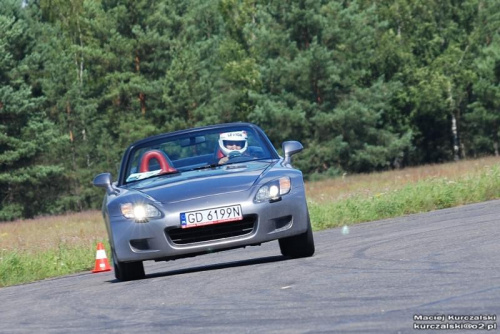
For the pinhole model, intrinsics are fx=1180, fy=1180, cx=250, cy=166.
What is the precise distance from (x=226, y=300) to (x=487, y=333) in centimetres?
297

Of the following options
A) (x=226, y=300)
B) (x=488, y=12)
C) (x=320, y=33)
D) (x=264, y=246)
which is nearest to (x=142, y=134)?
(x=320, y=33)

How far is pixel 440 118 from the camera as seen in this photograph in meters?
77.6

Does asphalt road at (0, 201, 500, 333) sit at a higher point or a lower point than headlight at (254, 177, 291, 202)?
lower

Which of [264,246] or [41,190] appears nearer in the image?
[264,246]

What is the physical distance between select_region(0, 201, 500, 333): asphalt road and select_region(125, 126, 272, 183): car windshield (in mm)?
1063

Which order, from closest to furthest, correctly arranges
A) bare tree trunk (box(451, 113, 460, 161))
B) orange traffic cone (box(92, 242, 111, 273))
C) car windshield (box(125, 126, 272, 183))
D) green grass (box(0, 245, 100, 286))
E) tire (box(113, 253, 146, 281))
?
tire (box(113, 253, 146, 281)) → car windshield (box(125, 126, 272, 183)) → orange traffic cone (box(92, 242, 111, 273)) → green grass (box(0, 245, 100, 286)) → bare tree trunk (box(451, 113, 460, 161))

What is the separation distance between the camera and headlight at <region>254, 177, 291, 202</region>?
1069 centimetres

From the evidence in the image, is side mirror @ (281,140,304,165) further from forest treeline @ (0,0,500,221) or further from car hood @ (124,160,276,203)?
forest treeline @ (0,0,500,221)

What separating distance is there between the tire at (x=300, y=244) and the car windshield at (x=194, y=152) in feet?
3.86

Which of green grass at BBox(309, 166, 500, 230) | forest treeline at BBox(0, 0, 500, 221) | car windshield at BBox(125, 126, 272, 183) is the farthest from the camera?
forest treeline at BBox(0, 0, 500, 221)

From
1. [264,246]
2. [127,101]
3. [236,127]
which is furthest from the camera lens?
[127,101]

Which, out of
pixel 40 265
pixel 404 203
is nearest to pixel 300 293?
pixel 40 265

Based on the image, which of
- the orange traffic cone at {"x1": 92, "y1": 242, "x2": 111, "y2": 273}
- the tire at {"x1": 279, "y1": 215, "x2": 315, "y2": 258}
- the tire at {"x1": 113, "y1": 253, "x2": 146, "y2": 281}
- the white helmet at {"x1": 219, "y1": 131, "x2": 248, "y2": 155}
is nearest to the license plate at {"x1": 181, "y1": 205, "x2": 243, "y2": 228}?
the tire at {"x1": 279, "y1": 215, "x2": 315, "y2": 258}

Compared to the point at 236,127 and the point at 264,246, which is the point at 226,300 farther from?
the point at 264,246
